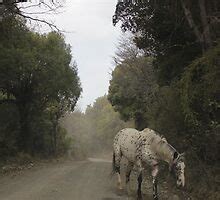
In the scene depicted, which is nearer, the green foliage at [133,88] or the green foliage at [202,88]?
the green foliage at [202,88]

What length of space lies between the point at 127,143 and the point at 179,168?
3313 millimetres

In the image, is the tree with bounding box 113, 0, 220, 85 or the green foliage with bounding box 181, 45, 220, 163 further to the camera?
the tree with bounding box 113, 0, 220, 85

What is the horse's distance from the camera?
11766 millimetres

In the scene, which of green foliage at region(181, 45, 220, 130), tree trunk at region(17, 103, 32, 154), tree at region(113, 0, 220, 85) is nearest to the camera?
green foliage at region(181, 45, 220, 130)

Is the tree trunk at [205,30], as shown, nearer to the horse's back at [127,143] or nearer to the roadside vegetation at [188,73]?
the roadside vegetation at [188,73]

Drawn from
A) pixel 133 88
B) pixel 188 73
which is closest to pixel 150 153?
pixel 188 73

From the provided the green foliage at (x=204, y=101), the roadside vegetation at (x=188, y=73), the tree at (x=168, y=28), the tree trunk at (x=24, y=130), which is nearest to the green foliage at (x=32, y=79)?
the tree trunk at (x=24, y=130)

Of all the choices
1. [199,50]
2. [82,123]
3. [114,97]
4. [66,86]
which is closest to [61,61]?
[66,86]

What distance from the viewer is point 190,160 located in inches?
600

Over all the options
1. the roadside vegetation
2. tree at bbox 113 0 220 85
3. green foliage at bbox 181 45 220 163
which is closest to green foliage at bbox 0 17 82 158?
tree at bbox 113 0 220 85

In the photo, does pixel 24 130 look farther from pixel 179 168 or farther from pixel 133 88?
pixel 179 168

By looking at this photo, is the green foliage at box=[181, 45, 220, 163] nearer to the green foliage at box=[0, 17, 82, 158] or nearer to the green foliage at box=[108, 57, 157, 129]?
the green foliage at box=[0, 17, 82, 158]

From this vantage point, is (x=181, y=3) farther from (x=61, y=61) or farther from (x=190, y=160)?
(x=61, y=61)

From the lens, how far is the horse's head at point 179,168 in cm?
1147
